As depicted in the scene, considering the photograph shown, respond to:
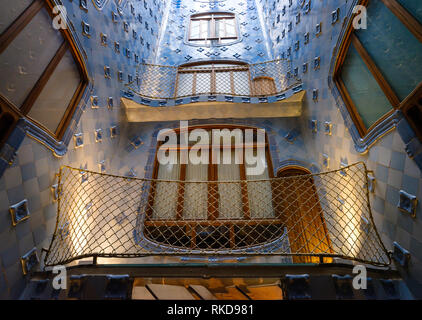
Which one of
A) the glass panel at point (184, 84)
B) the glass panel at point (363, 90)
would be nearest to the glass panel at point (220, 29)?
the glass panel at point (184, 84)

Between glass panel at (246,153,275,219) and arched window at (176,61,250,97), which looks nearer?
glass panel at (246,153,275,219)

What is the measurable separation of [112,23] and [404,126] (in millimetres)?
6113

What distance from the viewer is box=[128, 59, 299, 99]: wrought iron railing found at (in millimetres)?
6555

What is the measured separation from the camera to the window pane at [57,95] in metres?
2.79

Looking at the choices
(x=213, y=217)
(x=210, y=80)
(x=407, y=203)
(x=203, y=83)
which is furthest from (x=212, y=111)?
(x=407, y=203)

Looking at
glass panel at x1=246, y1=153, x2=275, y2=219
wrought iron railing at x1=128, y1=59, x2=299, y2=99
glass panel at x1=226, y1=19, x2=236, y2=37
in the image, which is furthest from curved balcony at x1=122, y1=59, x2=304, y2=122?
glass panel at x1=226, y1=19, x2=236, y2=37

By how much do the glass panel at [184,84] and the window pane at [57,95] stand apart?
11.5ft

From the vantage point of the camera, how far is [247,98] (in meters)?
5.54

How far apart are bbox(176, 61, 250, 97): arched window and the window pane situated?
139 inches

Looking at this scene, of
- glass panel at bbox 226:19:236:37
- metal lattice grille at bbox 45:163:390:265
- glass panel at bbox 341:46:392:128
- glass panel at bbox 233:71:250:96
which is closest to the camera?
glass panel at bbox 341:46:392:128

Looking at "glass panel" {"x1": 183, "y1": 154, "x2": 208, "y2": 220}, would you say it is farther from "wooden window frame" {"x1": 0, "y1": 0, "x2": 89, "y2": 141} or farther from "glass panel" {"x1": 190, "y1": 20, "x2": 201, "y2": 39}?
"glass panel" {"x1": 190, "y1": 20, "x2": 201, "y2": 39}

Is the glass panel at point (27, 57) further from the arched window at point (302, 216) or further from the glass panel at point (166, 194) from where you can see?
the arched window at point (302, 216)

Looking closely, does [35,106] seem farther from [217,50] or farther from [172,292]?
[217,50]
